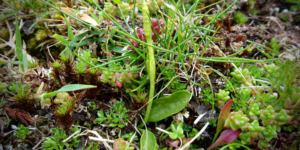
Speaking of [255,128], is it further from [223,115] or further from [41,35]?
[41,35]

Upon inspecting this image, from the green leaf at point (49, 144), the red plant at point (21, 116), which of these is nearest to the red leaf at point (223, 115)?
the green leaf at point (49, 144)

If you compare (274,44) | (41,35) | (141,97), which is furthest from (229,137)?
(41,35)

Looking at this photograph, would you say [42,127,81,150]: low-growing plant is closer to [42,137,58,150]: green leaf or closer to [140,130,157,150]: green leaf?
[42,137,58,150]: green leaf

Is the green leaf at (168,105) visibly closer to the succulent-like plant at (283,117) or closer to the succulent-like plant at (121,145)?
the succulent-like plant at (121,145)

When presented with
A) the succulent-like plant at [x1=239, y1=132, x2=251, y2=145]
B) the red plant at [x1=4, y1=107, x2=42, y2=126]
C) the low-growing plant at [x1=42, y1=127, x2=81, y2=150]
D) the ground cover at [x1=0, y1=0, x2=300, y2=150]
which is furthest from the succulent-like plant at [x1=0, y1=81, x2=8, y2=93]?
the succulent-like plant at [x1=239, y1=132, x2=251, y2=145]

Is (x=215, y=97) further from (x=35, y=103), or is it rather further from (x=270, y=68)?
(x=35, y=103)
